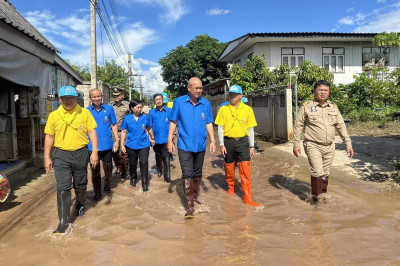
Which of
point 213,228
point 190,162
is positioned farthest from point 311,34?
point 213,228

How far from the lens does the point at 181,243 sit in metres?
3.61

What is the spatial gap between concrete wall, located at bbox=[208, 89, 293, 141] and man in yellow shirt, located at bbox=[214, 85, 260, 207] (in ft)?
21.6

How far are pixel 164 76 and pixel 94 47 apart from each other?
83.7 ft

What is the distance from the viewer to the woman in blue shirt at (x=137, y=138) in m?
6.04

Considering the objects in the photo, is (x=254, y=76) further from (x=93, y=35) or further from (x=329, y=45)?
(x=93, y=35)

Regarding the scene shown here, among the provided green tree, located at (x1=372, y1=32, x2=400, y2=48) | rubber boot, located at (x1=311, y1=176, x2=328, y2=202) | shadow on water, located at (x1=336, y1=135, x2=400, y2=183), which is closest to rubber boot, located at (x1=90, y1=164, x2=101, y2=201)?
rubber boot, located at (x1=311, y1=176, x2=328, y2=202)

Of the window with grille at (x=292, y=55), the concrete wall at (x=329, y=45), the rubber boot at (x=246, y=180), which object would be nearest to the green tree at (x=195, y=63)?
the concrete wall at (x=329, y=45)

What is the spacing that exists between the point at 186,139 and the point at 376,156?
19.7ft

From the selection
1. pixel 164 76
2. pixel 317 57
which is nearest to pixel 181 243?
pixel 317 57

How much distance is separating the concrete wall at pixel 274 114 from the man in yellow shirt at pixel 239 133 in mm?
6585

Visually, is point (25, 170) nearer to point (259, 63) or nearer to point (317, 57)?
point (259, 63)

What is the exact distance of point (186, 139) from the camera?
4.59 m

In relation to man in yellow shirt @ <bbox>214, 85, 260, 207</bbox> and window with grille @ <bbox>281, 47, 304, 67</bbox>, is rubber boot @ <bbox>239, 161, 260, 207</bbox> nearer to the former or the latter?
man in yellow shirt @ <bbox>214, 85, 260, 207</bbox>

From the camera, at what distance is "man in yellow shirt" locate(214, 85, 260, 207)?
5051mm
